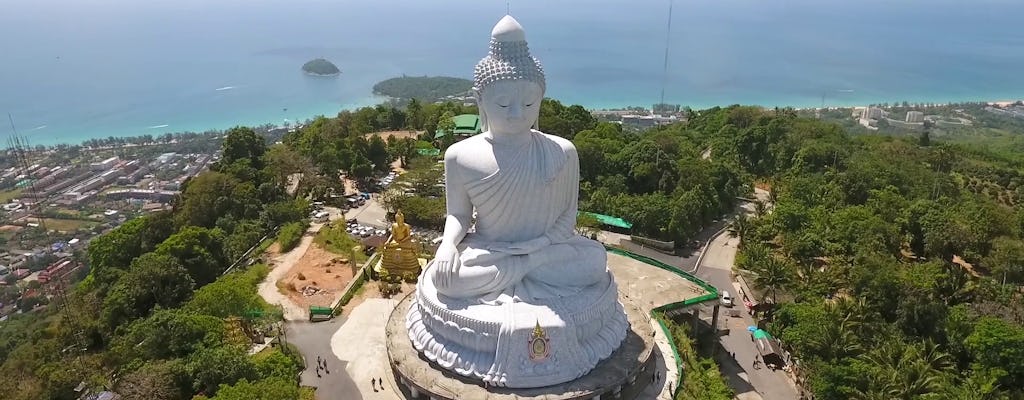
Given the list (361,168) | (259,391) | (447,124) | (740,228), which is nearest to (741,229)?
(740,228)

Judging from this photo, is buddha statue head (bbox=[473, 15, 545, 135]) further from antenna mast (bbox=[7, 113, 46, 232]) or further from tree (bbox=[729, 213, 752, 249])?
tree (bbox=[729, 213, 752, 249])

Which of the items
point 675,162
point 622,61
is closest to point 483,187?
point 675,162

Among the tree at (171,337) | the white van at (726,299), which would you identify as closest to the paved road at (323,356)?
the tree at (171,337)

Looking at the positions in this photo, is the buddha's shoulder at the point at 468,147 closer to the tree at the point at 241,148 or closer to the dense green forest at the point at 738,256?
the dense green forest at the point at 738,256

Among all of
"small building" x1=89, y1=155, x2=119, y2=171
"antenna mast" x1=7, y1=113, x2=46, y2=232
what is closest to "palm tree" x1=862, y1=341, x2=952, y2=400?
"antenna mast" x1=7, y1=113, x2=46, y2=232

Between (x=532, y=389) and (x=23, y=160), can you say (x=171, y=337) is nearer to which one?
(x=532, y=389)

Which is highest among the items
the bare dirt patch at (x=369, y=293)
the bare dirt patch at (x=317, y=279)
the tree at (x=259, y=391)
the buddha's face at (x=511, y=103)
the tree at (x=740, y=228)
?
the buddha's face at (x=511, y=103)
